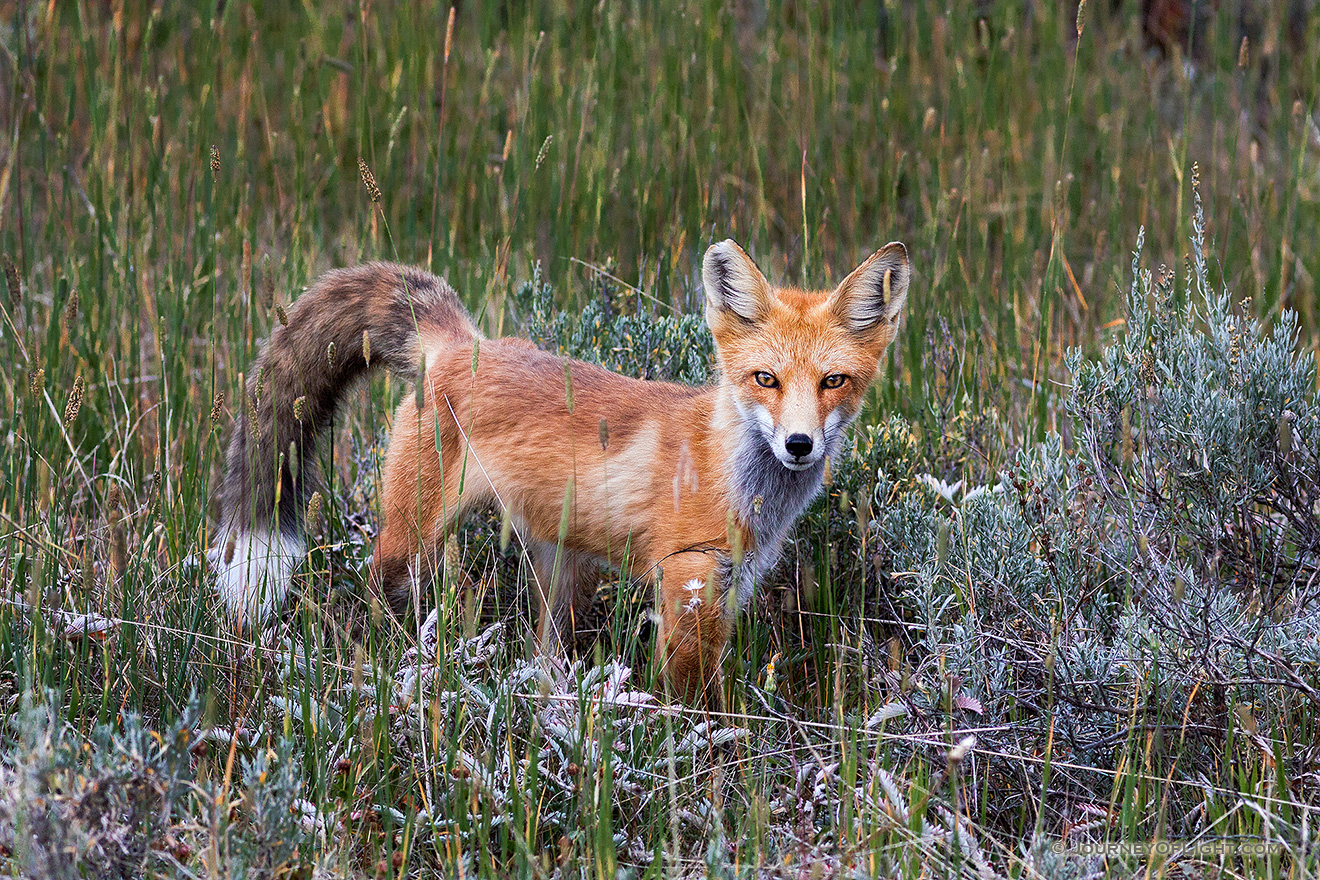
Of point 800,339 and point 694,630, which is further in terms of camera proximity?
point 800,339

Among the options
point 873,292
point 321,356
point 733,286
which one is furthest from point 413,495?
point 873,292

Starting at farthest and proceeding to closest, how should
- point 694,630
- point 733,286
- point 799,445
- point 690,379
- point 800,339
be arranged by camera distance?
point 690,379, point 733,286, point 800,339, point 694,630, point 799,445

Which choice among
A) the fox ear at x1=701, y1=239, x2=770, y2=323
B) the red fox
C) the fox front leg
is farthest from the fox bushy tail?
the fox front leg

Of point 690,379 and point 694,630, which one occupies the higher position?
point 690,379

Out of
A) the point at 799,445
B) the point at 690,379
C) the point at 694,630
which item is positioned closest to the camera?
the point at 799,445

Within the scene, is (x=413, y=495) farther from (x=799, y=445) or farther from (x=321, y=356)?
(x=799, y=445)

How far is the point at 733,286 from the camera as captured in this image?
3.63 m

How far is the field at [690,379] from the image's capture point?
2.43 metres

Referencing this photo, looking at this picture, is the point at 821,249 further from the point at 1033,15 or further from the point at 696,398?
the point at 1033,15

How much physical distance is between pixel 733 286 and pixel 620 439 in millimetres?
618

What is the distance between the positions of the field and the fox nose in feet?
1.59

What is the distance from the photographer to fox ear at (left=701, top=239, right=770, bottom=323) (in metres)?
3.58

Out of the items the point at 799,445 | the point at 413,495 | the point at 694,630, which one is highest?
the point at 799,445

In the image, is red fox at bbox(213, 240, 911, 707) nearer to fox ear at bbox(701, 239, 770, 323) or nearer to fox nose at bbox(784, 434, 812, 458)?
fox ear at bbox(701, 239, 770, 323)
